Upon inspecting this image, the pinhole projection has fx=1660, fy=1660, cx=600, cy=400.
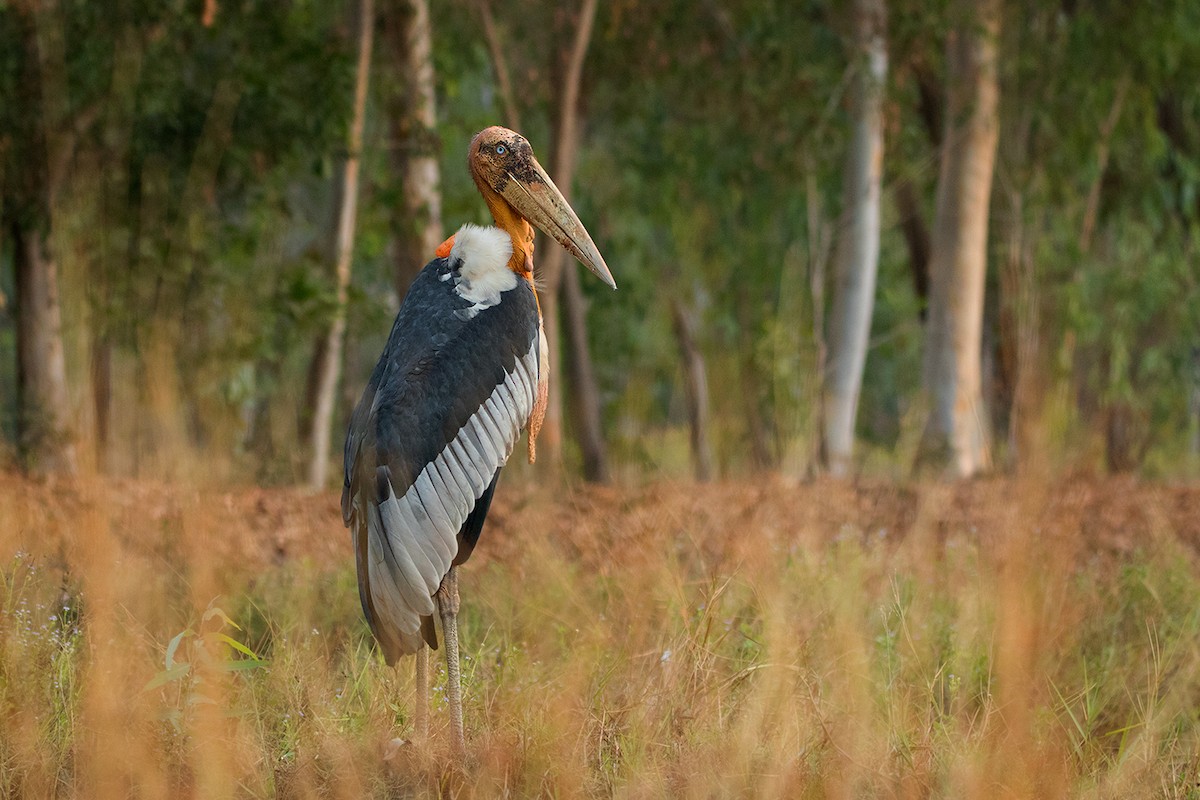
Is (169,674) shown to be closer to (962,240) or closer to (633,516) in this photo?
(633,516)

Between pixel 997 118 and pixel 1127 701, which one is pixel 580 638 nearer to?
pixel 1127 701

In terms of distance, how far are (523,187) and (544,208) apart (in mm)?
84

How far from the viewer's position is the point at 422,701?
4.19 m

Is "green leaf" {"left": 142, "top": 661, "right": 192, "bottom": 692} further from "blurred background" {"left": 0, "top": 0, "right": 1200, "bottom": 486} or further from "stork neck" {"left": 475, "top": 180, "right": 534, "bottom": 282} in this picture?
"blurred background" {"left": 0, "top": 0, "right": 1200, "bottom": 486}

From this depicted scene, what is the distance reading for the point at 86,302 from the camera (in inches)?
418

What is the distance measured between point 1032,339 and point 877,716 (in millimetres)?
8194

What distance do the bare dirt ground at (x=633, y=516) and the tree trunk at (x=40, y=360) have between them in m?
1.87

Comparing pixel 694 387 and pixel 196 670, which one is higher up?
pixel 694 387

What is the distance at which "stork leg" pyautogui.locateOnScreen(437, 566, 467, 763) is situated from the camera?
4.10m

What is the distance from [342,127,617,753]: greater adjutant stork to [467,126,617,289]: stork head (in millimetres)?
103

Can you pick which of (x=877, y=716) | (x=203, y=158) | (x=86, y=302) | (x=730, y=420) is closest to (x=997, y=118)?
(x=730, y=420)

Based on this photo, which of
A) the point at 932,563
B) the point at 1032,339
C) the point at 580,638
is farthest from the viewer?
the point at 1032,339

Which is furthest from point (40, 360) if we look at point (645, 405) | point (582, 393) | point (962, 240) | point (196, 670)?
point (962, 240)

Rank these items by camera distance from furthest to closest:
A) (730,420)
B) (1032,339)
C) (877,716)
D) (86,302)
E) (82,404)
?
(730,420), (1032,339), (86,302), (82,404), (877,716)
